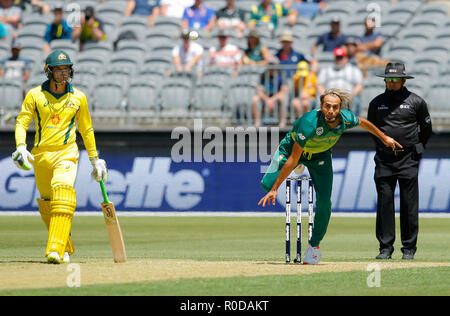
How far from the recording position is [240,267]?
37.2ft

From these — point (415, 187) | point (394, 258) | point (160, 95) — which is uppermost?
point (160, 95)

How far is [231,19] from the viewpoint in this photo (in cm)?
2394

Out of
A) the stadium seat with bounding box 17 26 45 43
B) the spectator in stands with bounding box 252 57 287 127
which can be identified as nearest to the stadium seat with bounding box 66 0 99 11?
the stadium seat with bounding box 17 26 45 43

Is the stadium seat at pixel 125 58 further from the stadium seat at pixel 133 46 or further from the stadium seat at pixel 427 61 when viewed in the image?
the stadium seat at pixel 427 61

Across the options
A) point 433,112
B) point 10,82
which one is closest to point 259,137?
point 433,112

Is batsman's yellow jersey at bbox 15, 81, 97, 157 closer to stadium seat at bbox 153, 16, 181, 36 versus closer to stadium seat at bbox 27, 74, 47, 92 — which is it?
stadium seat at bbox 27, 74, 47, 92

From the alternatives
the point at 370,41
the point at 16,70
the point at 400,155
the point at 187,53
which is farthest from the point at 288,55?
the point at 400,155

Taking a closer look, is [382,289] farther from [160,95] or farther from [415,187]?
[160,95]

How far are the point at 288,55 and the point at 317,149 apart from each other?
1046cm

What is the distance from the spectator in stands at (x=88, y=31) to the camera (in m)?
24.0

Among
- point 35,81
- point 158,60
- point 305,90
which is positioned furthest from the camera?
point 158,60

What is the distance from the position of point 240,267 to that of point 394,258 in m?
2.68

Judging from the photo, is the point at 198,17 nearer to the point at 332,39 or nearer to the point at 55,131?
the point at 332,39

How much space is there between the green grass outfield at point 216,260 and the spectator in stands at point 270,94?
7.92 feet
